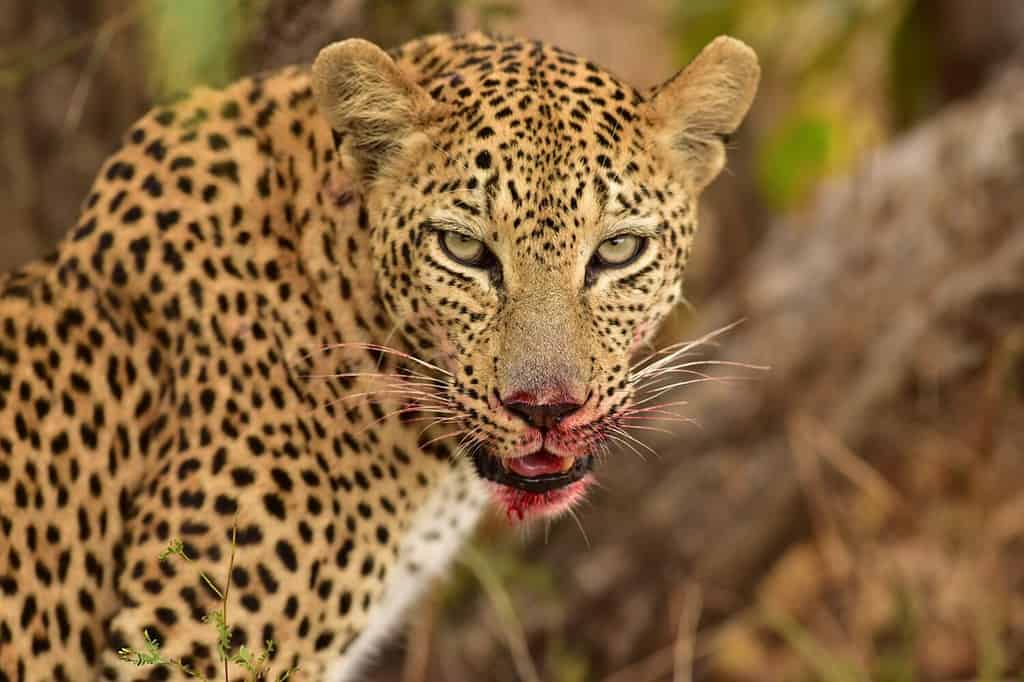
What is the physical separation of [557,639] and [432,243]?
449 centimetres

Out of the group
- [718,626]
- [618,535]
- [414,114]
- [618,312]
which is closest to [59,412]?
[414,114]

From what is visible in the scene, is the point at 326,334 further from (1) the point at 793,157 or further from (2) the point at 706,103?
(1) the point at 793,157

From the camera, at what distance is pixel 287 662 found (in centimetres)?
443

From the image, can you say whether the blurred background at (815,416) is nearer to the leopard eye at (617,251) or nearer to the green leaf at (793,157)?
the green leaf at (793,157)

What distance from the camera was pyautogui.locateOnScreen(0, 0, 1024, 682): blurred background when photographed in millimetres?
7336

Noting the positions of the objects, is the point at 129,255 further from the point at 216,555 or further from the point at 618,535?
the point at 618,535

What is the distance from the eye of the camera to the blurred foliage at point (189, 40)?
13.3 ft

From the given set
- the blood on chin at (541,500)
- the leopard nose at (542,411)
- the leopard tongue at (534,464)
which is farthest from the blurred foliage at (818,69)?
the leopard nose at (542,411)

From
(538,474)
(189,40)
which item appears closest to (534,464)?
(538,474)

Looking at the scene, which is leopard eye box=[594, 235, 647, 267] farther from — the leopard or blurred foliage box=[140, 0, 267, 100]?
blurred foliage box=[140, 0, 267, 100]

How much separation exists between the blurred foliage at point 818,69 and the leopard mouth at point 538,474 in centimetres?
514

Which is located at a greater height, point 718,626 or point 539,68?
point 539,68

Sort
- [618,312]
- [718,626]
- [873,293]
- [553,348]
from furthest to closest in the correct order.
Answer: [718,626], [873,293], [618,312], [553,348]

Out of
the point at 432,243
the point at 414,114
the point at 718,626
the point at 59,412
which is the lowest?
the point at 718,626
